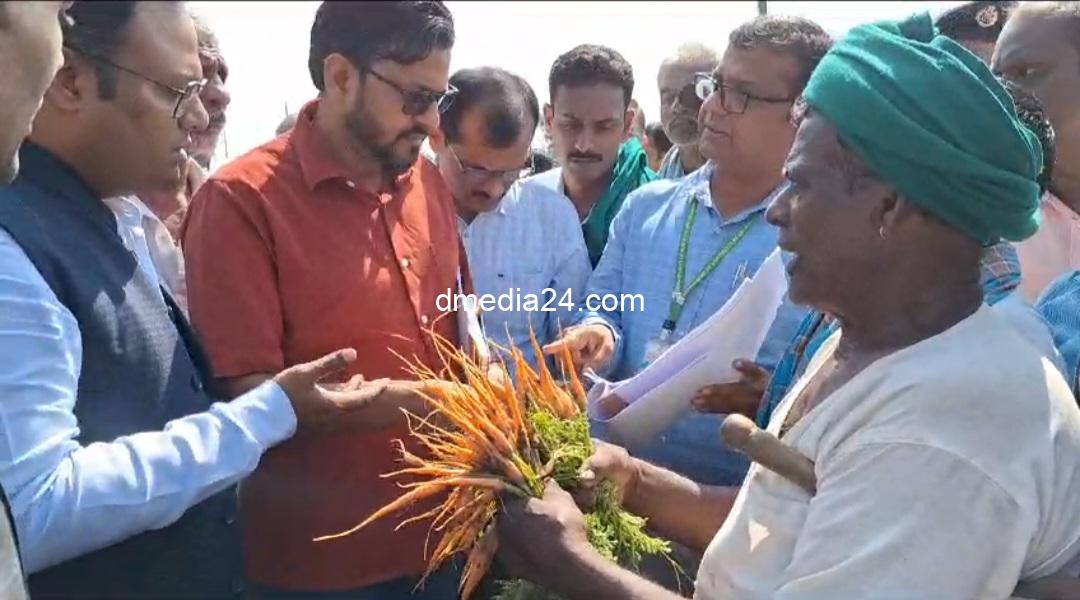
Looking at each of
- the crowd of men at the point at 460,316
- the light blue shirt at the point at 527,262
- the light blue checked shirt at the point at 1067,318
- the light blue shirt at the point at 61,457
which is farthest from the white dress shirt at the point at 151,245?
the light blue checked shirt at the point at 1067,318

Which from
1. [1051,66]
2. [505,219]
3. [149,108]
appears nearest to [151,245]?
[149,108]

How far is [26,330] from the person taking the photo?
1.63 meters

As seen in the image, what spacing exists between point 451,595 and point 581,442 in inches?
37.5

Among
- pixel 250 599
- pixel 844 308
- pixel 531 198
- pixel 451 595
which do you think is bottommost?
pixel 451 595

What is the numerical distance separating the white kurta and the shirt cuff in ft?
3.09

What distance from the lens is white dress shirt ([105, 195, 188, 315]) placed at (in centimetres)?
210

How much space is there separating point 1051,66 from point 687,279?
3.63 ft

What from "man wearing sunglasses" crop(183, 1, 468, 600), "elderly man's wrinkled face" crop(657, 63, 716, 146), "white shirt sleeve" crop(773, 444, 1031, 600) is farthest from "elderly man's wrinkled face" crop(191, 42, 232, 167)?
"elderly man's wrinkled face" crop(657, 63, 716, 146)

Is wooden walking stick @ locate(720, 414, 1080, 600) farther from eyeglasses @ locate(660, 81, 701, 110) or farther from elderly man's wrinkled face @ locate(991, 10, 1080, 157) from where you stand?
eyeglasses @ locate(660, 81, 701, 110)

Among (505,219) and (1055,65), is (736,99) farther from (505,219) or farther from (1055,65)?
(505,219)

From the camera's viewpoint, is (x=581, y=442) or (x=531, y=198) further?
(x=531, y=198)

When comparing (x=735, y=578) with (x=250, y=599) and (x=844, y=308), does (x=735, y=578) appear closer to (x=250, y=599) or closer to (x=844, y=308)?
(x=844, y=308)

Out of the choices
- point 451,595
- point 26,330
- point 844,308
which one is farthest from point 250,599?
point 844,308

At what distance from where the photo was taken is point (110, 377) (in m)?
1.81
